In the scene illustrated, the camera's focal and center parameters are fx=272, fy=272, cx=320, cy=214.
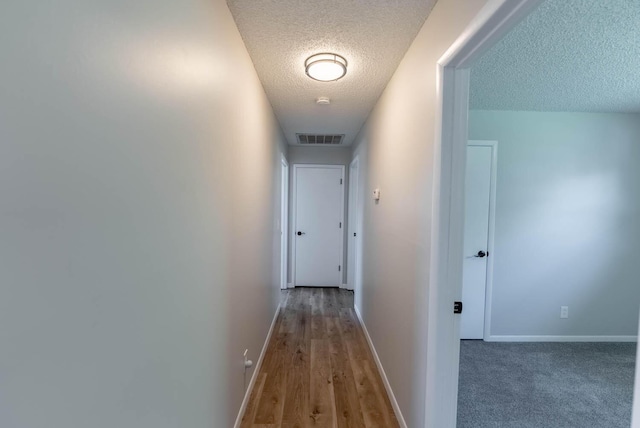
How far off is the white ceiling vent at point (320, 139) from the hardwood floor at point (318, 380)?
2.40 metres

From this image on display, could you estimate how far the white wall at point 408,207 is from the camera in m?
1.34

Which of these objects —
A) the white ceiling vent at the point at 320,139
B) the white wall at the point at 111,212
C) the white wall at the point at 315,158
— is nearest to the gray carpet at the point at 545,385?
the white wall at the point at 111,212

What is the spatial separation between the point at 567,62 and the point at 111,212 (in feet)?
8.77

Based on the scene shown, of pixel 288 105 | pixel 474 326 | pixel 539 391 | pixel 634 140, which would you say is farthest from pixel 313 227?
pixel 634 140

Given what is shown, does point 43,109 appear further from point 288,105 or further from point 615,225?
point 615,225

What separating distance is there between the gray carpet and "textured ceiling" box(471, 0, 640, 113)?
7.71 feet

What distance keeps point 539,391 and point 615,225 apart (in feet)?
6.31

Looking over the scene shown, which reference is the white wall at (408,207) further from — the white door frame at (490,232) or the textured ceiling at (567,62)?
the white door frame at (490,232)

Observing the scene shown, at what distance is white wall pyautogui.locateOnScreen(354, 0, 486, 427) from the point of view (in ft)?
4.38

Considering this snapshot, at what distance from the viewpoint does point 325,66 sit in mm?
1802

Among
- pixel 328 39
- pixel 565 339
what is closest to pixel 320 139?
pixel 328 39

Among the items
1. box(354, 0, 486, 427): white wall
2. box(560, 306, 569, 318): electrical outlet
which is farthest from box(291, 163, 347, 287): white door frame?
box(560, 306, 569, 318): electrical outlet

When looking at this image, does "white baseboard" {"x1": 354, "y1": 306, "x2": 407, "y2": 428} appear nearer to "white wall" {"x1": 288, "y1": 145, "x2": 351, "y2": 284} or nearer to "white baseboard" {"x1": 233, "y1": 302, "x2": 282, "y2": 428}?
"white baseboard" {"x1": 233, "y1": 302, "x2": 282, "y2": 428}

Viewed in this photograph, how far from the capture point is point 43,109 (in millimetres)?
455
